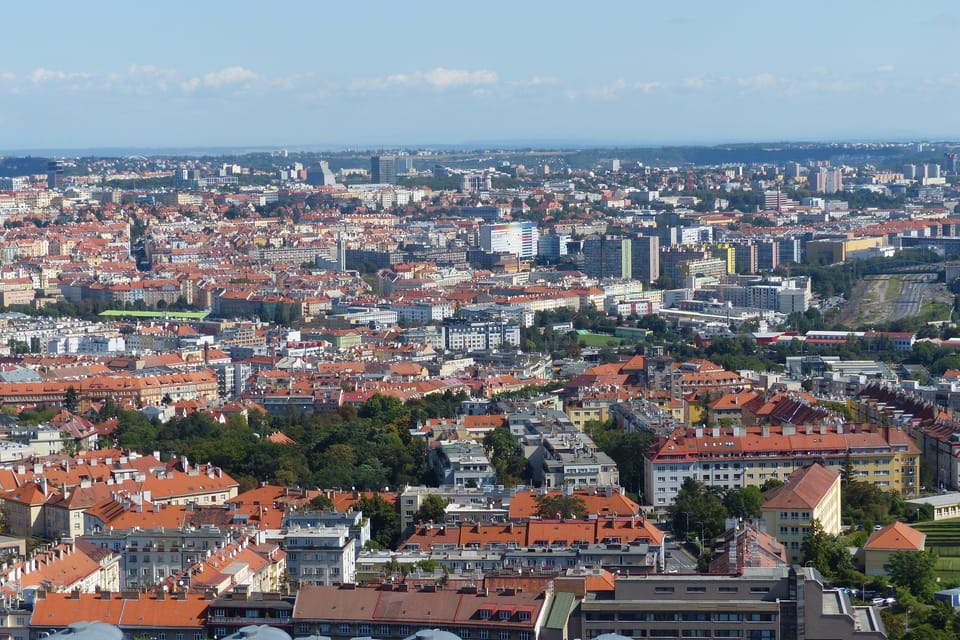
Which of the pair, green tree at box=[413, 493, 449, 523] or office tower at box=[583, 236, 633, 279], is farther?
office tower at box=[583, 236, 633, 279]

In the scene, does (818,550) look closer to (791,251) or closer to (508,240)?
(791,251)

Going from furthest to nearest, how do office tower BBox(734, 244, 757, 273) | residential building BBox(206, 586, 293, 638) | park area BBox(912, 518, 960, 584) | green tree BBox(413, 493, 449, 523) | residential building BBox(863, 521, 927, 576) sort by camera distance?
office tower BBox(734, 244, 757, 273), green tree BBox(413, 493, 449, 523), park area BBox(912, 518, 960, 584), residential building BBox(863, 521, 927, 576), residential building BBox(206, 586, 293, 638)

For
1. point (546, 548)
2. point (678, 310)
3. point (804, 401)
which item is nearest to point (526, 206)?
point (678, 310)

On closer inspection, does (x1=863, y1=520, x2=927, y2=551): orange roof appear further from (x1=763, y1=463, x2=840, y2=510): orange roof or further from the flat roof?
the flat roof

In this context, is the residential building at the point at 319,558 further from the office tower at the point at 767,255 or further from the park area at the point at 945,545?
the office tower at the point at 767,255

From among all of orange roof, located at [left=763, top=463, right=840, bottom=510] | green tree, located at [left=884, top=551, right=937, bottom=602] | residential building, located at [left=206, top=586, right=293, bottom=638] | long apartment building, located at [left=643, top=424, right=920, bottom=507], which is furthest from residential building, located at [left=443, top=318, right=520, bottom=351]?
residential building, located at [left=206, top=586, right=293, bottom=638]

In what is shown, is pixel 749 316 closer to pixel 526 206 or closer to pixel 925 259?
pixel 925 259
